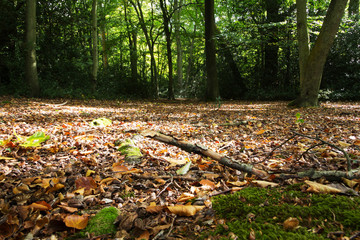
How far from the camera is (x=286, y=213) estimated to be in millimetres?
1250

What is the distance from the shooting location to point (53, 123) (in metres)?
4.53

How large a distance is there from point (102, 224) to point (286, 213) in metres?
1.13

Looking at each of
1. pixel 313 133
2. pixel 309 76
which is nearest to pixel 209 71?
pixel 309 76

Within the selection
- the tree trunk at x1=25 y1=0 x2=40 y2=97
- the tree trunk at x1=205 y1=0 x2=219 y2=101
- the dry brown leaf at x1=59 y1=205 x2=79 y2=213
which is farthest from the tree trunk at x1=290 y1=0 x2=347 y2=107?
the tree trunk at x1=25 y1=0 x2=40 y2=97

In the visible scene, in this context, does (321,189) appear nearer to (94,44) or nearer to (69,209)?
(69,209)

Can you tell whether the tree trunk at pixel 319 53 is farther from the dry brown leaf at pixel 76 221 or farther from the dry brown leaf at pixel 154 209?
the dry brown leaf at pixel 76 221

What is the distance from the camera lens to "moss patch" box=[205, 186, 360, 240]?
109cm

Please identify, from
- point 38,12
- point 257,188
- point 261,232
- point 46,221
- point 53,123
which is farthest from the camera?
point 38,12

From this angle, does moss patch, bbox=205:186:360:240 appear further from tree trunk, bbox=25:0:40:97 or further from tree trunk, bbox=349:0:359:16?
tree trunk, bbox=349:0:359:16

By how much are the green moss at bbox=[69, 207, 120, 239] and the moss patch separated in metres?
0.69

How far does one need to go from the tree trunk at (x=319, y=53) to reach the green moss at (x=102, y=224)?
7836 mm

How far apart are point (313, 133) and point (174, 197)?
3155 millimetres

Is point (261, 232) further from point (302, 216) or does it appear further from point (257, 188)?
point (257, 188)

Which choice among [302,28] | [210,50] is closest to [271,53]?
[210,50]
